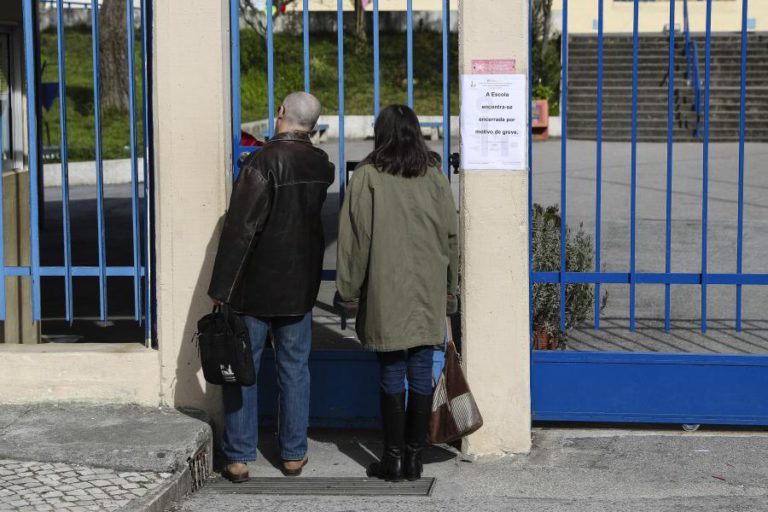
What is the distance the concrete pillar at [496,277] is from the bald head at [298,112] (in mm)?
752

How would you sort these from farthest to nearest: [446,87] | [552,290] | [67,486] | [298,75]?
[298,75] → [552,290] → [446,87] → [67,486]

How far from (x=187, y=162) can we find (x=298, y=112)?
0.70m

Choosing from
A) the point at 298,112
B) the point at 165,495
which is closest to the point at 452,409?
the point at 165,495

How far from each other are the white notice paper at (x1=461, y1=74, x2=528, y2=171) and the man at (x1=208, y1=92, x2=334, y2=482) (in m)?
0.69

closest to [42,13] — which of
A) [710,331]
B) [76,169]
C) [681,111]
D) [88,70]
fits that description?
[88,70]

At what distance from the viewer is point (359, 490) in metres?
5.22

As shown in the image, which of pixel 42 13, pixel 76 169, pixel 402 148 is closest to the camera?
pixel 402 148

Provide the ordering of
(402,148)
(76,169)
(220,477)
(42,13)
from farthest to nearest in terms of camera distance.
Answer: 1. (42,13)
2. (76,169)
3. (220,477)
4. (402,148)

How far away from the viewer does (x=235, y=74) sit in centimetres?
575

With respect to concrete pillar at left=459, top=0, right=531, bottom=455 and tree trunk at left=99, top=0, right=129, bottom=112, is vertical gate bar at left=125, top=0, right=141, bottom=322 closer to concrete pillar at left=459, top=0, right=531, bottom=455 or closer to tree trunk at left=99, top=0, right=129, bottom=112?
concrete pillar at left=459, top=0, right=531, bottom=455

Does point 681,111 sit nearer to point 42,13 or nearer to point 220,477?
point 42,13

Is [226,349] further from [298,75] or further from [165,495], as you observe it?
[298,75]

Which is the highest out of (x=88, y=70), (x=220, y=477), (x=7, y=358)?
(x=88, y=70)

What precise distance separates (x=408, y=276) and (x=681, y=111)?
59.7 ft
